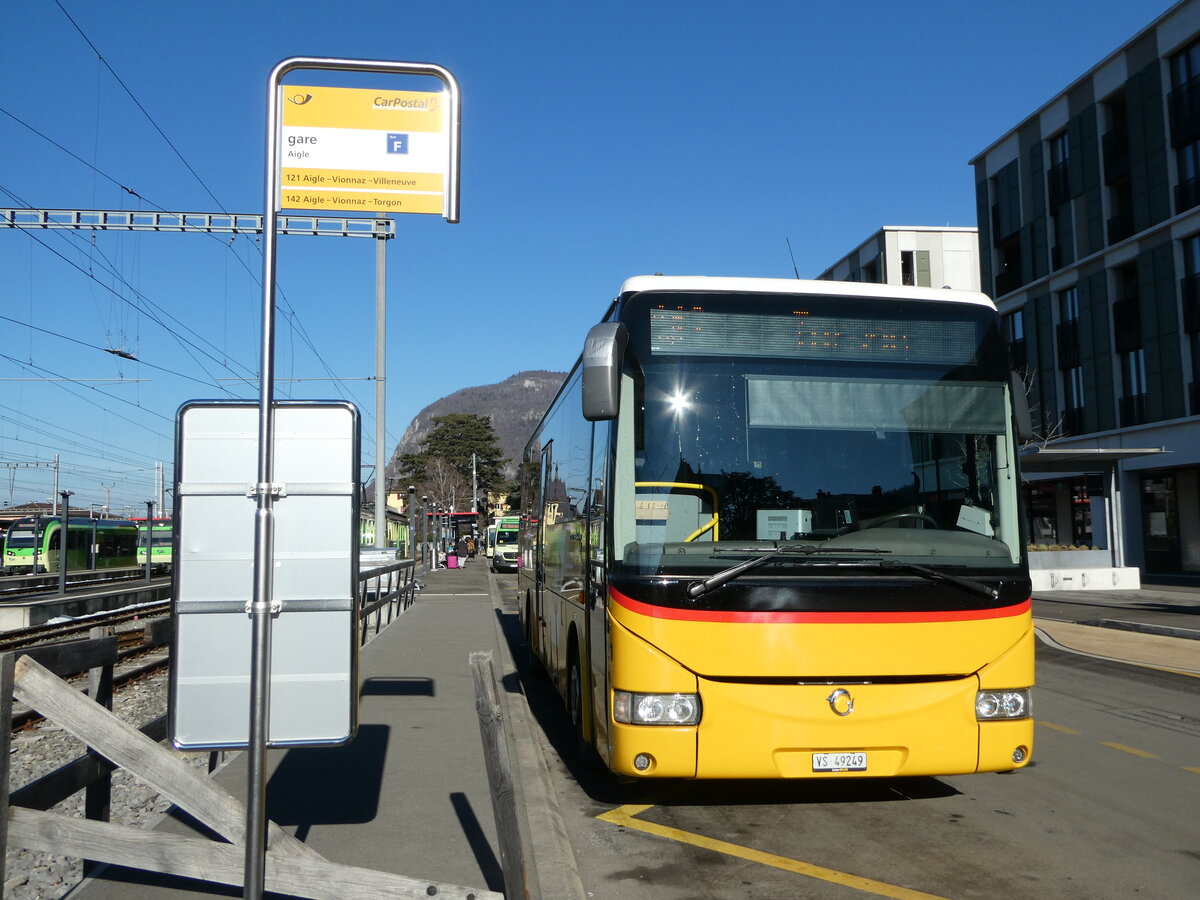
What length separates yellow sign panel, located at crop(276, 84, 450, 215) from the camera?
416cm

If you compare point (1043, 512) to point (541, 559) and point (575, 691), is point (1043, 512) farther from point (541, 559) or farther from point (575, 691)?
point (575, 691)

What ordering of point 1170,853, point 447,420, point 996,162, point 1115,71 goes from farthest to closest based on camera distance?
point 447,420 < point 996,162 < point 1115,71 < point 1170,853

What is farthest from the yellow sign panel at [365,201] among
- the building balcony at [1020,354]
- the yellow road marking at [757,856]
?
the building balcony at [1020,354]

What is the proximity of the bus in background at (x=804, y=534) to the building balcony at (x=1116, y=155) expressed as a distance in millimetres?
36130

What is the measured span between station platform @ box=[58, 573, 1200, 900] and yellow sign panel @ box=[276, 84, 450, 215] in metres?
2.73

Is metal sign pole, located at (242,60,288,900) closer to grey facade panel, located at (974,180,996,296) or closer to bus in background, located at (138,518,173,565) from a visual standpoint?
grey facade panel, located at (974,180,996,296)

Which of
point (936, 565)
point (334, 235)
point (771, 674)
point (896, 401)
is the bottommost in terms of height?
point (771, 674)

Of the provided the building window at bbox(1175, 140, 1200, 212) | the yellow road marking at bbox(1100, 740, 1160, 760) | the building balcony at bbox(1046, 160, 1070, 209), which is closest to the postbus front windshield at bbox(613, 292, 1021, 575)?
the yellow road marking at bbox(1100, 740, 1160, 760)

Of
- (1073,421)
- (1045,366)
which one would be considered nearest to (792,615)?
(1073,421)

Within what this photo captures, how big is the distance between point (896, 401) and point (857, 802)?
8.22 ft

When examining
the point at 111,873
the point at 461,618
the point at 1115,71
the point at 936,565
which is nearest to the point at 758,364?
the point at 936,565

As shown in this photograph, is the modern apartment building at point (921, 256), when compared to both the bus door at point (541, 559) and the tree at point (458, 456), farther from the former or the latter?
the tree at point (458, 456)

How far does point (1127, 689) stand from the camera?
11.1 metres

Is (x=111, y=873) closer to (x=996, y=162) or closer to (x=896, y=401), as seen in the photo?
(x=896, y=401)
